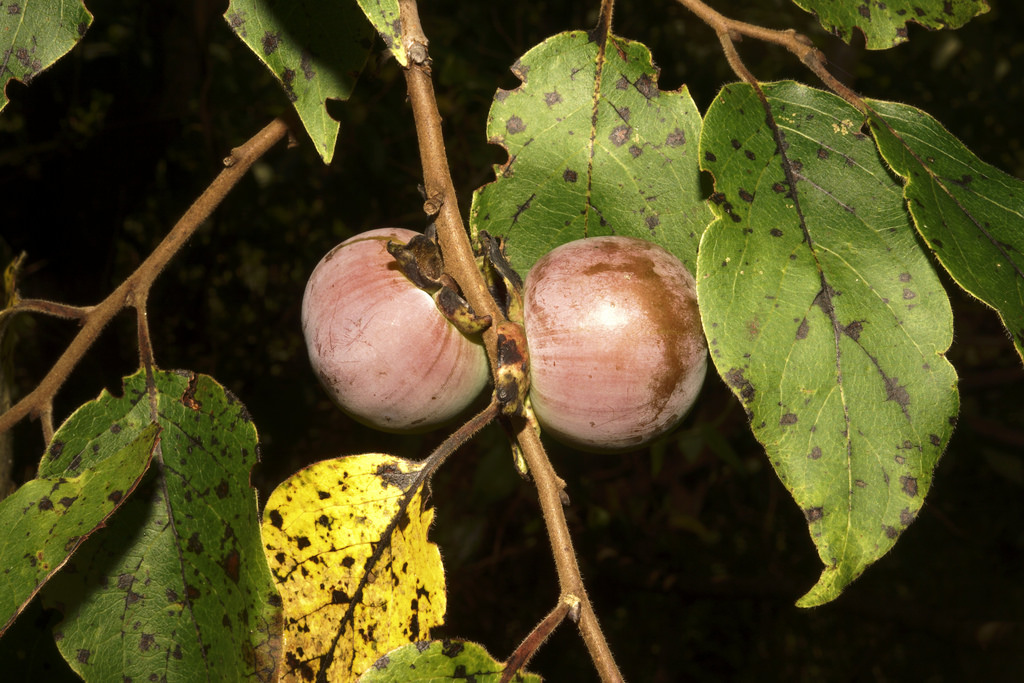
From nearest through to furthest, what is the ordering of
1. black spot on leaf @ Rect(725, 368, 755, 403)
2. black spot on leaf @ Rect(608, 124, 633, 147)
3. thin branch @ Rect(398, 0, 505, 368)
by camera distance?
black spot on leaf @ Rect(725, 368, 755, 403) < thin branch @ Rect(398, 0, 505, 368) < black spot on leaf @ Rect(608, 124, 633, 147)

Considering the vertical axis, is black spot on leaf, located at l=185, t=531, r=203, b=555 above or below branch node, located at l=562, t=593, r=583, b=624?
below

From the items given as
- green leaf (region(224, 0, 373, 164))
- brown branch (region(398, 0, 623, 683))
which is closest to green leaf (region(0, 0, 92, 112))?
green leaf (region(224, 0, 373, 164))

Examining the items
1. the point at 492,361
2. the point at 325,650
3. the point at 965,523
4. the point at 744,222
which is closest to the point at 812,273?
the point at 744,222

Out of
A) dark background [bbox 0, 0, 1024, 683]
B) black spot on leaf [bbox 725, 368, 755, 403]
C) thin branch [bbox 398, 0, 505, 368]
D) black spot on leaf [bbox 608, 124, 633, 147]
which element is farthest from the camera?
dark background [bbox 0, 0, 1024, 683]

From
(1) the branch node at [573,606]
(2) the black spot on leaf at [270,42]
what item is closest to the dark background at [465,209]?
(2) the black spot on leaf at [270,42]

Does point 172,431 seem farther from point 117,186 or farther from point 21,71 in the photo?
point 117,186

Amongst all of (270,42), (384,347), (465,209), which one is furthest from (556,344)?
(465,209)

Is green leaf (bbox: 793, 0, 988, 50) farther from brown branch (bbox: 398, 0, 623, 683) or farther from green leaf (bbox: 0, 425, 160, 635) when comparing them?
green leaf (bbox: 0, 425, 160, 635)
